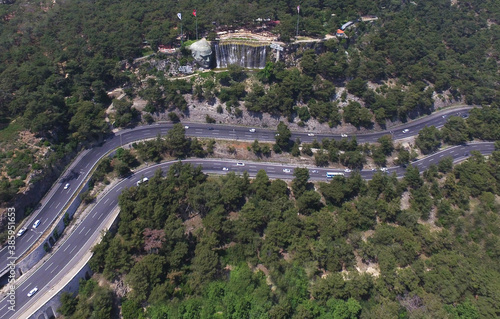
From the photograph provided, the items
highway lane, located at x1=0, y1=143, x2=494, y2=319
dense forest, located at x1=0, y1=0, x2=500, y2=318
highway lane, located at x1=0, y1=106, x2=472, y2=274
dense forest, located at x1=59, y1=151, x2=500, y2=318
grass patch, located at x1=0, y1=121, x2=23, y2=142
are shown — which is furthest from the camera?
grass patch, located at x1=0, y1=121, x2=23, y2=142

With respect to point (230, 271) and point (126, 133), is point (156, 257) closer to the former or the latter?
point (230, 271)

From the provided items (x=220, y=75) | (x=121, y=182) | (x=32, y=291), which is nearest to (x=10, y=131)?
(x=121, y=182)

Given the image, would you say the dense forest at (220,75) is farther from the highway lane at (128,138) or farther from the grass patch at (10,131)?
the highway lane at (128,138)

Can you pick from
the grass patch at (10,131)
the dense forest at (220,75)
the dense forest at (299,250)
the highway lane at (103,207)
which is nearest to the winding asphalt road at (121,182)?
the highway lane at (103,207)

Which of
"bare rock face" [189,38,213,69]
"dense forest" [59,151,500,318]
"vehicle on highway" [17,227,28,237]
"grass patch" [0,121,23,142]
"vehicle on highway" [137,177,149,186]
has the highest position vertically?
"bare rock face" [189,38,213,69]

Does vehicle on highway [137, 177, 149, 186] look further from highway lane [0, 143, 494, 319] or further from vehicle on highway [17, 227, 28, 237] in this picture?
vehicle on highway [17, 227, 28, 237]

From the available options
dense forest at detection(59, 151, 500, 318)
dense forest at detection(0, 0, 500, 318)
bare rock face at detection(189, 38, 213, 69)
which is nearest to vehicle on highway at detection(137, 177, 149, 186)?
dense forest at detection(59, 151, 500, 318)

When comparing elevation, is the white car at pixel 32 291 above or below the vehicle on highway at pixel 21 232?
below
